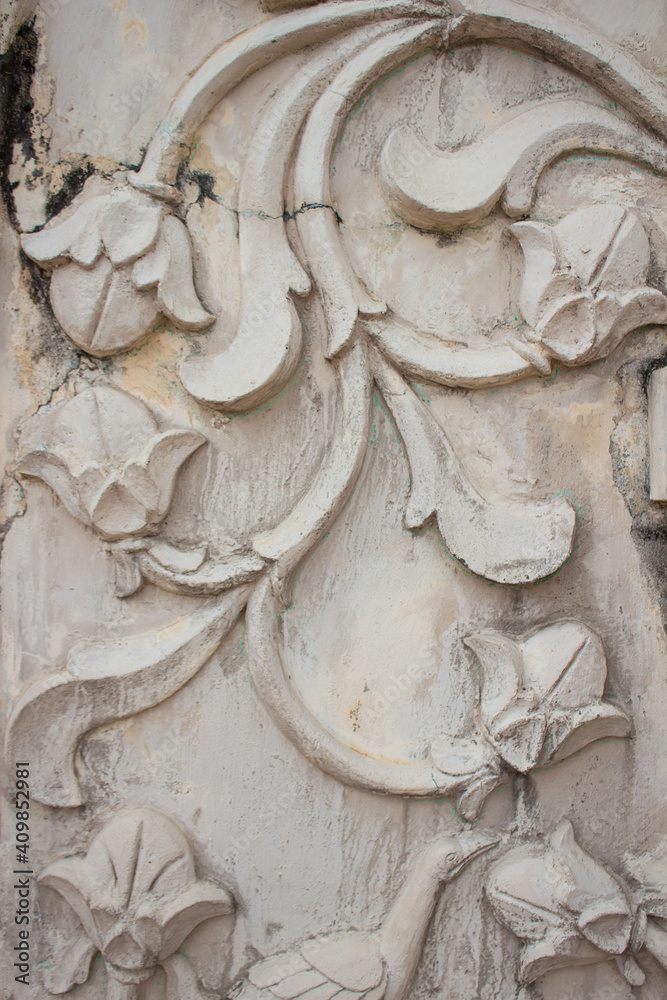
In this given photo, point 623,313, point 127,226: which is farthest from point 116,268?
point 623,313

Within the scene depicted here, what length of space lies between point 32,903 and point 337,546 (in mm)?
658

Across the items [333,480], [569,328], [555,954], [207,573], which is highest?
[569,328]

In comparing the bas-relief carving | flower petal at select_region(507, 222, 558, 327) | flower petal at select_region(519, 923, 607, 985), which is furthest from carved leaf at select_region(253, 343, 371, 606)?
flower petal at select_region(519, 923, 607, 985)

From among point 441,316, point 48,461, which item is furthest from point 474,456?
point 48,461

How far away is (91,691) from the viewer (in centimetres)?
103

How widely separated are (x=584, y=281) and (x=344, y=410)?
40 cm

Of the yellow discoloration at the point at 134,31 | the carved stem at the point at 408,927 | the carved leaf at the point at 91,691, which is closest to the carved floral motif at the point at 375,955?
the carved stem at the point at 408,927

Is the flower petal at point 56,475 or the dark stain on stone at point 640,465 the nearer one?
the flower petal at point 56,475

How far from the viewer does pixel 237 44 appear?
1.06 m

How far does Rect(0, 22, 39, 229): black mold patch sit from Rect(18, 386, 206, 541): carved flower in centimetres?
29

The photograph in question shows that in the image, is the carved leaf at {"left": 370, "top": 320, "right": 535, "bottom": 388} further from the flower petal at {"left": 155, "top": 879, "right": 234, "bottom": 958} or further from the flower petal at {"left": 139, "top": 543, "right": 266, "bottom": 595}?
the flower petal at {"left": 155, "top": 879, "right": 234, "bottom": 958}

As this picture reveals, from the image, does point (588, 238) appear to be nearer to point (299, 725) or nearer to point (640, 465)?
point (640, 465)

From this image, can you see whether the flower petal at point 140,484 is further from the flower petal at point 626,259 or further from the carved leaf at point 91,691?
the flower petal at point 626,259

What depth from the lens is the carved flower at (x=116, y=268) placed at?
1.02m
